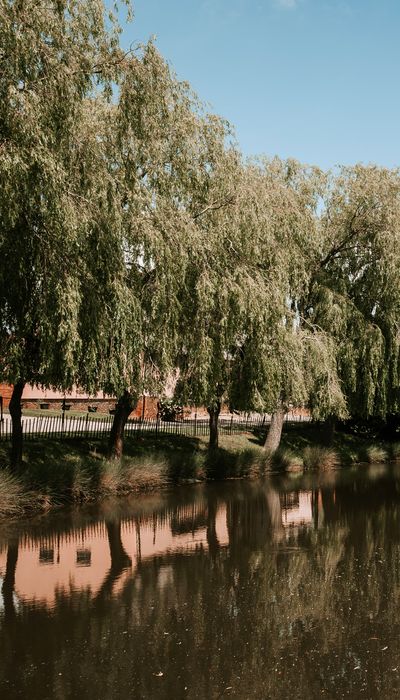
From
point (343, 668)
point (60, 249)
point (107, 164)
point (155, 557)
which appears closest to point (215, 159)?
point (107, 164)

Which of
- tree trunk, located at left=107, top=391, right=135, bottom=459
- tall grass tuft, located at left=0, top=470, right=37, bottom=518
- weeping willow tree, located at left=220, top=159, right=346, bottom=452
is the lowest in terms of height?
tall grass tuft, located at left=0, top=470, right=37, bottom=518

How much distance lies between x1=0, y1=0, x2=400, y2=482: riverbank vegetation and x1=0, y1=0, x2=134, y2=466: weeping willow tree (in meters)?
0.03

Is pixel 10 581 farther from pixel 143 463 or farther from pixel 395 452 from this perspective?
pixel 395 452

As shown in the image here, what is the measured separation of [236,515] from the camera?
53.0 ft

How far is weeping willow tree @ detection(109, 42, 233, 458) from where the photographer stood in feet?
48.6

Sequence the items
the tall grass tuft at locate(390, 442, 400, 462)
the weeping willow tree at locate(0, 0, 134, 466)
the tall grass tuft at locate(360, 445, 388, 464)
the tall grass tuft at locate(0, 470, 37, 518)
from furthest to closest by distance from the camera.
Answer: the tall grass tuft at locate(390, 442, 400, 462)
the tall grass tuft at locate(360, 445, 388, 464)
the tall grass tuft at locate(0, 470, 37, 518)
the weeping willow tree at locate(0, 0, 134, 466)

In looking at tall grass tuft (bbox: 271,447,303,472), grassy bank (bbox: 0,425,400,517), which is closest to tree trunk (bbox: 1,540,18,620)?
grassy bank (bbox: 0,425,400,517)

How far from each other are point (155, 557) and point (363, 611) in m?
4.12

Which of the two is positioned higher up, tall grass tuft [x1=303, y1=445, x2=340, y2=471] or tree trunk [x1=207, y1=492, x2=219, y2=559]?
tall grass tuft [x1=303, y1=445, x2=340, y2=471]

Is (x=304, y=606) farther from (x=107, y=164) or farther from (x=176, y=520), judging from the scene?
(x=107, y=164)

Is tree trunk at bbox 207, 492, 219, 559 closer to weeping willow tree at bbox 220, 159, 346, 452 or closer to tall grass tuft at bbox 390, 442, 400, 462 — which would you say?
weeping willow tree at bbox 220, 159, 346, 452

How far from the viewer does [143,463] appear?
65.3 feet

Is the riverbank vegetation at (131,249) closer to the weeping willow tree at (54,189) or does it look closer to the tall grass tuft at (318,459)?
the weeping willow tree at (54,189)

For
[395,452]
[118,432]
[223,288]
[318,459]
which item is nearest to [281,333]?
[223,288]
